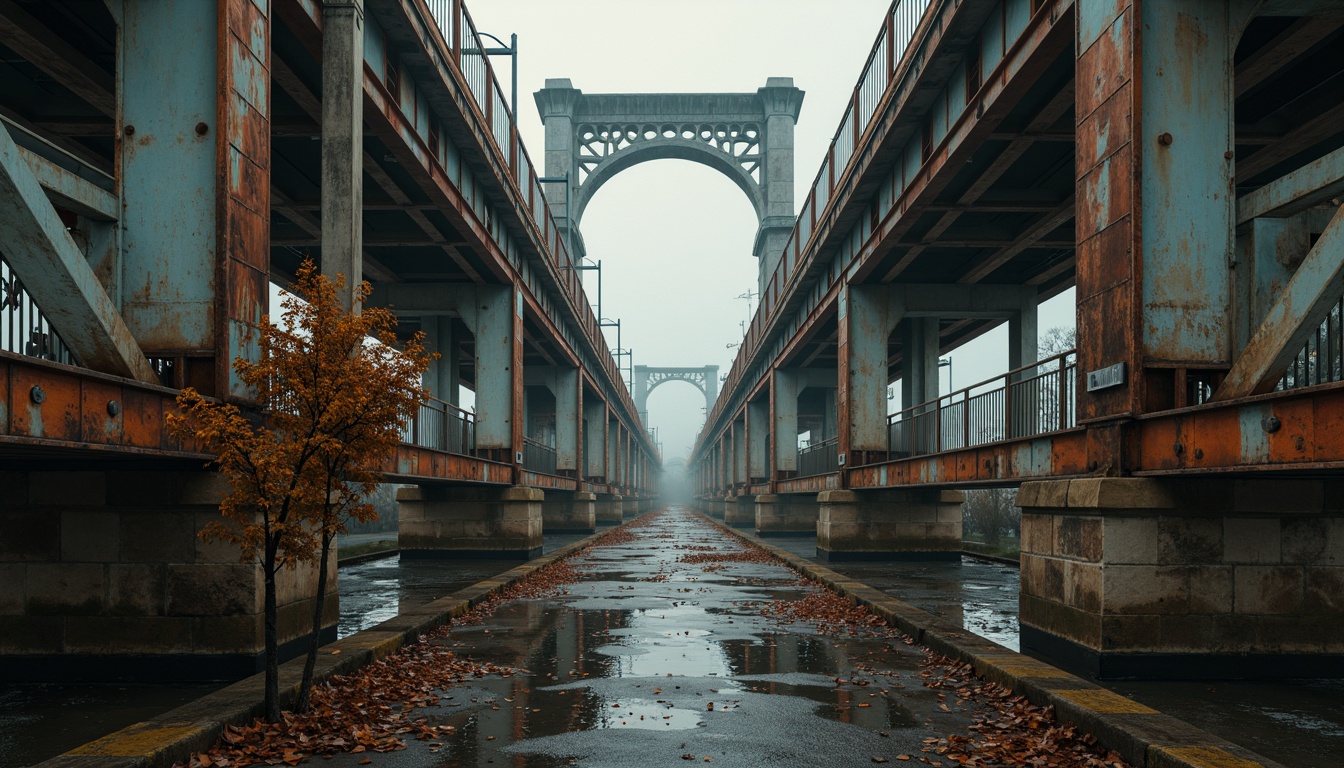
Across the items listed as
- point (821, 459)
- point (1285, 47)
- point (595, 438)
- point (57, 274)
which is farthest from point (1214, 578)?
Result: point (595, 438)

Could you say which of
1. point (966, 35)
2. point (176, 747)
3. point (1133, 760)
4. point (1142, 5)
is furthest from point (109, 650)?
point (966, 35)

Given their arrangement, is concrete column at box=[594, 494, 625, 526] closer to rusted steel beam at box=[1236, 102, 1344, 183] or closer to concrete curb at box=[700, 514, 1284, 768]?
rusted steel beam at box=[1236, 102, 1344, 183]

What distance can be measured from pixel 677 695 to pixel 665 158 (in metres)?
58.9

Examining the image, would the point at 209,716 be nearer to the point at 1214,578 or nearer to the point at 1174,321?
the point at 1214,578

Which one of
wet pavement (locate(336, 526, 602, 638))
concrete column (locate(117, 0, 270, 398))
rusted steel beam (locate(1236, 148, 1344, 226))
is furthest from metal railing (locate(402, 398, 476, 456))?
rusted steel beam (locate(1236, 148, 1344, 226))

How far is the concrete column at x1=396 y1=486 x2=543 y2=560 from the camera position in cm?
2459

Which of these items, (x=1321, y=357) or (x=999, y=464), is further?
(x=999, y=464)

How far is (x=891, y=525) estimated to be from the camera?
24891 millimetres

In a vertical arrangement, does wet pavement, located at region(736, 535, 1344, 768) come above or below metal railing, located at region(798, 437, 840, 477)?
below

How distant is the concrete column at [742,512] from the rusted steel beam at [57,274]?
143 feet

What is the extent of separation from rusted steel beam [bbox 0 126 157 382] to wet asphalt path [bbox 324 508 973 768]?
379cm

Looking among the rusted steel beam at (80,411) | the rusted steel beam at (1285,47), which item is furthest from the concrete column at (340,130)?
the rusted steel beam at (1285,47)

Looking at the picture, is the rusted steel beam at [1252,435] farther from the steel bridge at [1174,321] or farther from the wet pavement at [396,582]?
the wet pavement at [396,582]

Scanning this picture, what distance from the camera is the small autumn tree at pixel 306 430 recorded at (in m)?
7.07
